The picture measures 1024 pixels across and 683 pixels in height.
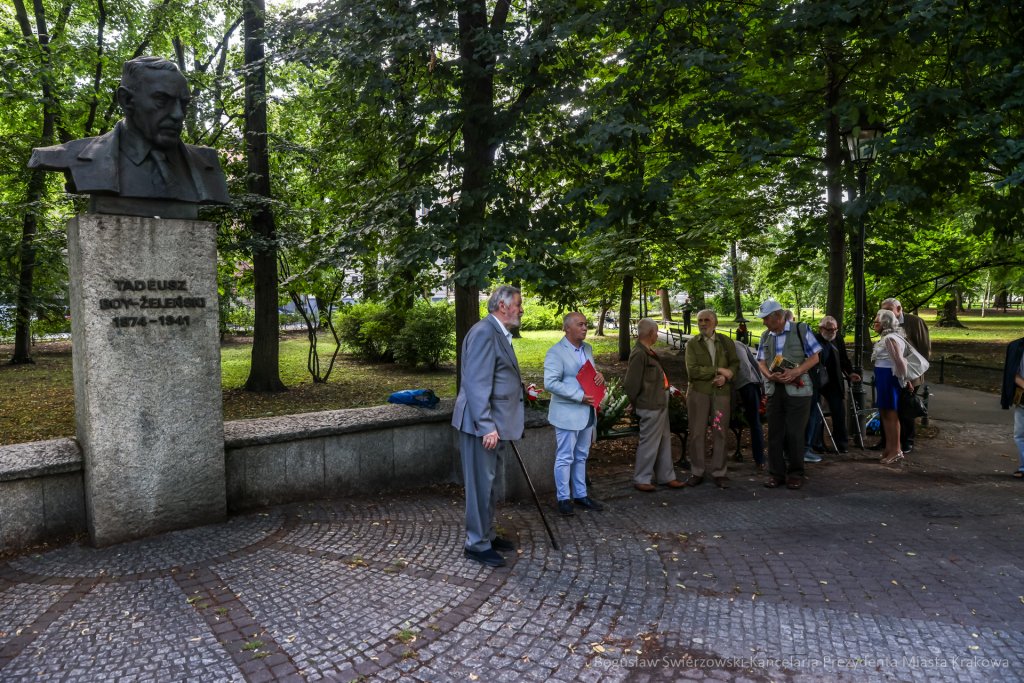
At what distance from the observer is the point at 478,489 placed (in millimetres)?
4582

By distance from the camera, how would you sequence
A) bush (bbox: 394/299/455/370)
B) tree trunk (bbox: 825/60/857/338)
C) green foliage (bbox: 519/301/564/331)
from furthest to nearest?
green foliage (bbox: 519/301/564/331) → bush (bbox: 394/299/455/370) → tree trunk (bbox: 825/60/857/338)

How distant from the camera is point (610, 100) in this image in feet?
22.3

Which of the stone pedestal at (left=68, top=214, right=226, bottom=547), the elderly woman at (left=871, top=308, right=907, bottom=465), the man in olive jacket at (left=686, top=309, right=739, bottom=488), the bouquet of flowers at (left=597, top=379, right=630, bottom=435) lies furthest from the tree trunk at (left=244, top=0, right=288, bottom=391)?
the elderly woman at (left=871, top=308, right=907, bottom=465)

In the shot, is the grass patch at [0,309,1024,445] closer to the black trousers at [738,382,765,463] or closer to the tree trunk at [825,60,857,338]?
the tree trunk at [825,60,857,338]

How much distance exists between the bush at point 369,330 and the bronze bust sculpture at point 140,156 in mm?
12401

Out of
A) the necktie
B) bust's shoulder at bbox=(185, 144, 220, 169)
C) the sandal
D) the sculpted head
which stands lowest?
the sandal

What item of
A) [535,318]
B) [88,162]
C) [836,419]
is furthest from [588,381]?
[535,318]

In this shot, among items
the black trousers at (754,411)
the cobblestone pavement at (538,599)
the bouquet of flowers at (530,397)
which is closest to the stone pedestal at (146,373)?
the cobblestone pavement at (538,599)

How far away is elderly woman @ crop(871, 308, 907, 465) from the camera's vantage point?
7801 mm

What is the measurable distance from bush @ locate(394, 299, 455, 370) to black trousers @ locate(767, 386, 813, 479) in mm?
11140

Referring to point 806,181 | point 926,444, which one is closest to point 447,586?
point 806,181

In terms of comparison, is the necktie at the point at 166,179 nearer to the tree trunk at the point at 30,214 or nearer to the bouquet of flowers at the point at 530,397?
the bouquet of flowers at the point at 530,397

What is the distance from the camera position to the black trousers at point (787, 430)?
6.67 m

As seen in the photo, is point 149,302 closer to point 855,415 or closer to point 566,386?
point 566,386
